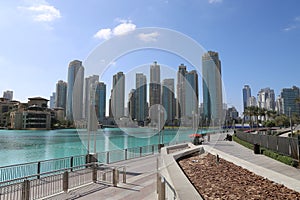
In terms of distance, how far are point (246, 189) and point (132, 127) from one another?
871 centimetres

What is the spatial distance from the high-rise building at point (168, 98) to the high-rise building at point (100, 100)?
3.49m

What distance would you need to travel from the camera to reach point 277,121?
77250mm

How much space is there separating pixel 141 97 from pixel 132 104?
66 cm

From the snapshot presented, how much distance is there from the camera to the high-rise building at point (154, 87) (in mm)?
11945

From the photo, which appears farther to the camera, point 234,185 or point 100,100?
point 100,100

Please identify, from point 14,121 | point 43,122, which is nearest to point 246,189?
point 43,122

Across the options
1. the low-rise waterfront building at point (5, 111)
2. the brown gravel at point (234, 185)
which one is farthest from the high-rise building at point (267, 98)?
the brown gravel at point (234, 185)

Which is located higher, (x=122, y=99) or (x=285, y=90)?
(x=285, y=90)

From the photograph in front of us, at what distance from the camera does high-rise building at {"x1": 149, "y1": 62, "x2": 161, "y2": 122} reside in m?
11.9

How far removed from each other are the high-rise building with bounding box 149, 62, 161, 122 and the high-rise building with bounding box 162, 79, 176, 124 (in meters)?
0.44

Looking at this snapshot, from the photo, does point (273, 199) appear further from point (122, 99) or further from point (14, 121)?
point (14, 121)

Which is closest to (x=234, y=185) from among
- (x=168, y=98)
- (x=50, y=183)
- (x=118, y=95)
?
(x=50, y=183)

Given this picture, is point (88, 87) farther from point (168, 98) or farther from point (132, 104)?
point (168, 98)

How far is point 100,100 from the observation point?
12445 millimetres
